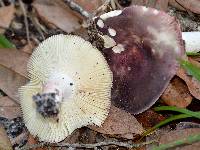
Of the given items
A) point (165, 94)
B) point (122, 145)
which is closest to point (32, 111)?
point (122, 145)

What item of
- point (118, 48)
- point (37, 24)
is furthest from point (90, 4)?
point (118, 48)

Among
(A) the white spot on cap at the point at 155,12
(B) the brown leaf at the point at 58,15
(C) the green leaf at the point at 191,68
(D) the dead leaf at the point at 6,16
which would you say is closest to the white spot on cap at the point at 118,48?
(A) the white spot on cap at the point at 155,12

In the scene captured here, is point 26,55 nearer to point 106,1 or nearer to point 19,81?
point 19,81

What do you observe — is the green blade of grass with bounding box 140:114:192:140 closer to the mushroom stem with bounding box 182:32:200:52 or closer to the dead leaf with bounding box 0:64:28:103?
the mushroom stem with bounding box 182:32:200:52

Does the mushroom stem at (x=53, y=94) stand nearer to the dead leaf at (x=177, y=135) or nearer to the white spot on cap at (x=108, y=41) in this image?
the white spot on cap at (x=108, y=41)

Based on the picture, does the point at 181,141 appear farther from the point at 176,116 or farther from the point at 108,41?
the point at 108,41

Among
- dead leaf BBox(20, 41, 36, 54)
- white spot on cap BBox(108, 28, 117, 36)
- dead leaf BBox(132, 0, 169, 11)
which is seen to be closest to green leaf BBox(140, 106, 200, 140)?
white spot on cap BBox(108, 28, 117, 36)
